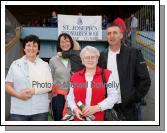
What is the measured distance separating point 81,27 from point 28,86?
0.93 m

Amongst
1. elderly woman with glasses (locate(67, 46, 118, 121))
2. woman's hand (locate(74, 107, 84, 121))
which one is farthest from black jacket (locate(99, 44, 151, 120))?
woman's hand (locate(74, 107, 84, 121))

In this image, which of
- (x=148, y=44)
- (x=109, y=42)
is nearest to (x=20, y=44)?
(x=109, y=42)

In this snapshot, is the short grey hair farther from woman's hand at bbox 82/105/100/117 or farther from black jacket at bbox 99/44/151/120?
woman's hand at bbox 82/105/100/117

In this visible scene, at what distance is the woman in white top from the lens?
197 inches

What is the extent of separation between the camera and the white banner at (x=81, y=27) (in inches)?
209

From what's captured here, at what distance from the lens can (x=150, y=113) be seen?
5.29m

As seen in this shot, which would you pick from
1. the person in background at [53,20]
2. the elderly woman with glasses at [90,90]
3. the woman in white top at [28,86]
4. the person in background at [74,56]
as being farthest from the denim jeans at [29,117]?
the person in background at [53,20]

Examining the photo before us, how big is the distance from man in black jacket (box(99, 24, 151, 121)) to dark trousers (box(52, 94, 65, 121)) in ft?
1.94

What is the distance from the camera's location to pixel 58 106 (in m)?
5.18

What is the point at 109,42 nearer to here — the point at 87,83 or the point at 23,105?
→ the point at 87,83

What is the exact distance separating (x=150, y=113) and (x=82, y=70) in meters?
0.95

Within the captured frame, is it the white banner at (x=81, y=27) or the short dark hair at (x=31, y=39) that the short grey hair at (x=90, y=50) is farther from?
the short dark hair at (x=31, y=39)

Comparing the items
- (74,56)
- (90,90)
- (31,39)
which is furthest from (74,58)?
(31,39)

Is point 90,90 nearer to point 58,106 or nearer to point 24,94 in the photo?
point 58,106
